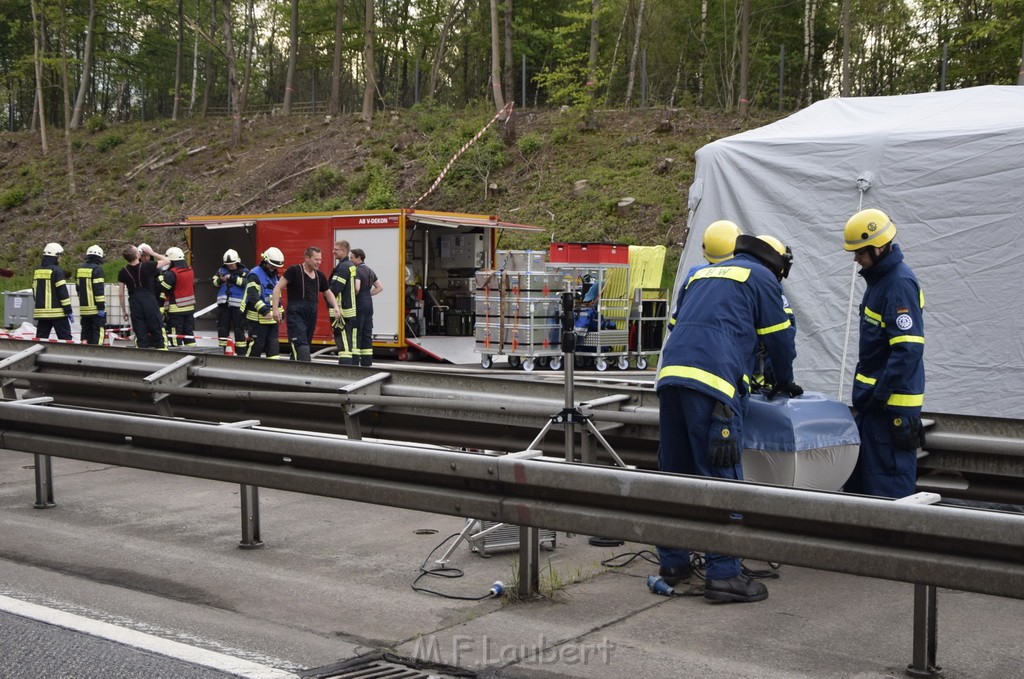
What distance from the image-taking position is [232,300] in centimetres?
1680

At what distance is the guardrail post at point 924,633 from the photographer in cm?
432

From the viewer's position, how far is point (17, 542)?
6605 mm

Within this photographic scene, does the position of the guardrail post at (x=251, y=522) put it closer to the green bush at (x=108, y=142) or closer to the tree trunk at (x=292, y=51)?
the tree trunk at (x=292, y=51)

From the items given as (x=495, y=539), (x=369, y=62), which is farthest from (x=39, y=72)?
(x=495, y=539)

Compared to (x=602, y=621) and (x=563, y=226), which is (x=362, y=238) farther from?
(x=602, y=621)

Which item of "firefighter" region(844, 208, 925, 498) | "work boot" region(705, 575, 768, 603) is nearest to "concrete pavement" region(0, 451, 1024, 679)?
"work boot" region(705, 575, 768, 603)

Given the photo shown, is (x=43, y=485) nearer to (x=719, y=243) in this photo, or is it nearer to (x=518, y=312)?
(x=719, y=243)

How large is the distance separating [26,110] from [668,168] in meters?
56.6

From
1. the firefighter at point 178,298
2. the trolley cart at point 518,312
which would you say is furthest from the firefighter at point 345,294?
the firefighter at point 178,298

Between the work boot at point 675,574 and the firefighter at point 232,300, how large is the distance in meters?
11.8

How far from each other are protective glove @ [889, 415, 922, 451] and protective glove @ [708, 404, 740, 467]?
0.94 meters

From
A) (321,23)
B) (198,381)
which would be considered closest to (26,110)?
(321,23)

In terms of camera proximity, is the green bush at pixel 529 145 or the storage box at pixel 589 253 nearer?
the storage box at pixel 589 253

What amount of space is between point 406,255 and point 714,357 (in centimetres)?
1709
